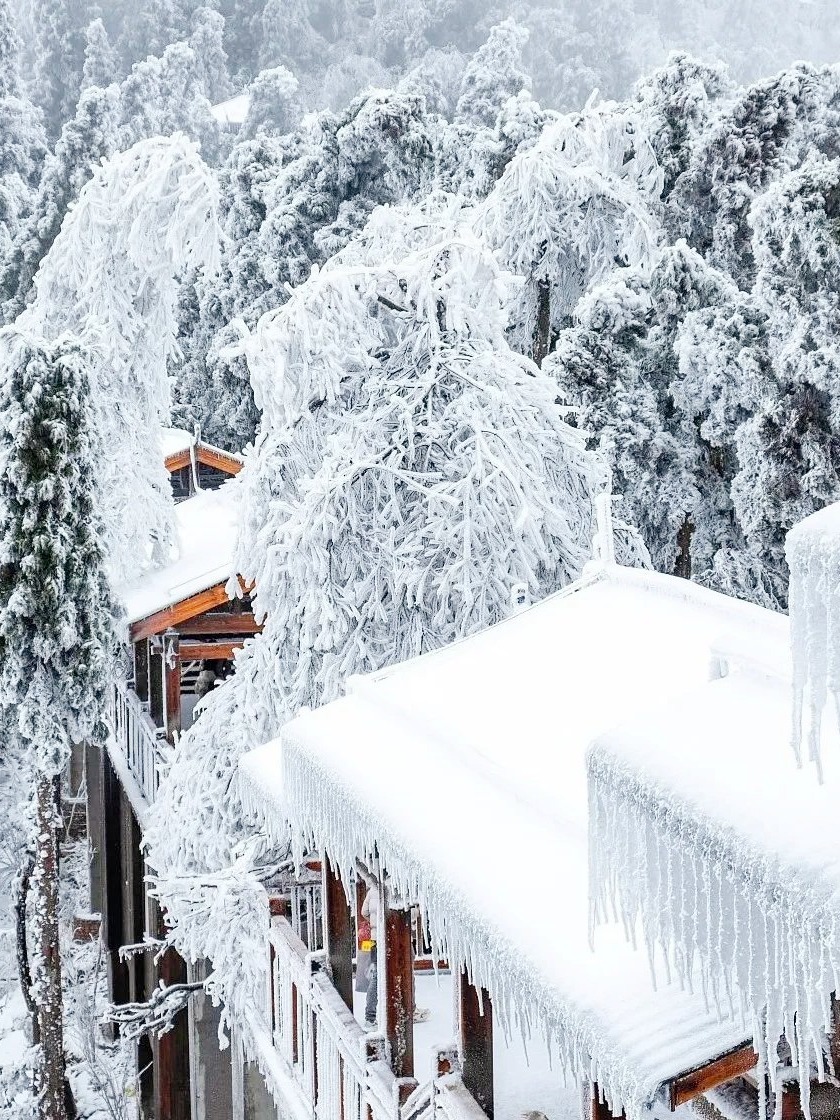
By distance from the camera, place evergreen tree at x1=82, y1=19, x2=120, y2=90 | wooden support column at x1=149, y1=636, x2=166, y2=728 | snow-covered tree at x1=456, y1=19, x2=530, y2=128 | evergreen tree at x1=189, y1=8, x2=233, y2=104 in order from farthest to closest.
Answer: evergreen tree at x1=189, y1=8, x2=233, y2=104, evergreen tree at x1=82, y1=19, x2=120, y2=90, snow-covered tree at x1=456, y1=19, x2=530, y2=128, wooden support column at x1=149, y1=636, x2=166, y2=728

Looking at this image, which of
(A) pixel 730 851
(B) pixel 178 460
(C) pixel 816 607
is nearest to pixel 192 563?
(B) pixel 178 460

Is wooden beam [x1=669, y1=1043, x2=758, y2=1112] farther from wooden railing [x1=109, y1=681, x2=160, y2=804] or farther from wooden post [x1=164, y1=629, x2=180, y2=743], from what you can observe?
wooden post [x1=164, y1=629, x2=180, y2=743]

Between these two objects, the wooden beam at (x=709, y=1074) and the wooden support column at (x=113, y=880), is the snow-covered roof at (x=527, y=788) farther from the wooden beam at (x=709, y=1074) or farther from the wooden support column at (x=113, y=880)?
the wooden support column at (x=113, y=880)

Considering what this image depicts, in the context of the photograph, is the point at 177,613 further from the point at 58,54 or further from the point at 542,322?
the point at 58,54

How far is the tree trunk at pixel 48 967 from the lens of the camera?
40.7 ft

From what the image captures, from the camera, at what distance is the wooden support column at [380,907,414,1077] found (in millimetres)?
5727

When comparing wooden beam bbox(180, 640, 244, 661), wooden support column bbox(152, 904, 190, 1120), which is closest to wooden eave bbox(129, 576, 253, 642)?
wooden beam bbox(180, 640, 244, 661)

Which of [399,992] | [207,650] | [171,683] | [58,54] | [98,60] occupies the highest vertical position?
[58,54]

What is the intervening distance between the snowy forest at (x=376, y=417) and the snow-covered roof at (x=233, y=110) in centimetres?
3872

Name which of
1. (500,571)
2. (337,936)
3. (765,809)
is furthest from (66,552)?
(765,809)

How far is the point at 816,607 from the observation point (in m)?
2.29

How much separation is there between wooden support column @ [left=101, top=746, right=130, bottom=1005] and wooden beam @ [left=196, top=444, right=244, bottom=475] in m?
6.23

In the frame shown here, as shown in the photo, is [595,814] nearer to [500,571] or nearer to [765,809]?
[765,809]

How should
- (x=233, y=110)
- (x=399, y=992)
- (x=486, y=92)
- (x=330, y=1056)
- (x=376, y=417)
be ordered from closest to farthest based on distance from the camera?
(x=399, y=992)
(x=330, y=1056)
(x=376, y=417)
(x=486, y=92)
(x=233, y=110)
